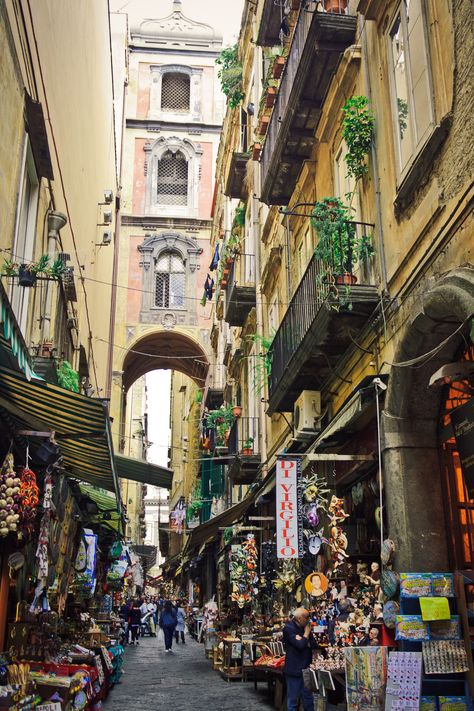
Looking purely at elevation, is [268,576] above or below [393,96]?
below

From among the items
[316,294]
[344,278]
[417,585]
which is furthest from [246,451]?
[417,585]

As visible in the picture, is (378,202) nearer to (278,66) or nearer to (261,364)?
(278,66)

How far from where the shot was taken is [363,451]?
1023cm

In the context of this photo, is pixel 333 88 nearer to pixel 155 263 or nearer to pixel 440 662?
pixel 440 662

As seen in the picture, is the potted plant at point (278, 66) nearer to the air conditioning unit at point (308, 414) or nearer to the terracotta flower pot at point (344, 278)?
the air conditioning unit at point (308, 414)

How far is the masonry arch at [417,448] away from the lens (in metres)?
7.95

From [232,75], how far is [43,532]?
1838 centimetres

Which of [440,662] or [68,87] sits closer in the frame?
[440,662]

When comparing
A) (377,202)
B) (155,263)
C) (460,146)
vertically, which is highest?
(155,263)

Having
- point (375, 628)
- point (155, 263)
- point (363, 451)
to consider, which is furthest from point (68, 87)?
point (155, 263)

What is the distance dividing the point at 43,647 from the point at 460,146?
Answer: 287 inches

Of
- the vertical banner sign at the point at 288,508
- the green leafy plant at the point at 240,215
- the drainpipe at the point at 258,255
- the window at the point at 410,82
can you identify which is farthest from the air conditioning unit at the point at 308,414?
the green leafy plant at the point at 240,215

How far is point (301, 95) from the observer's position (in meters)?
11.9

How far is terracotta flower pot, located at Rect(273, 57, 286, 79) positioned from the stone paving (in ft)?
35.6
